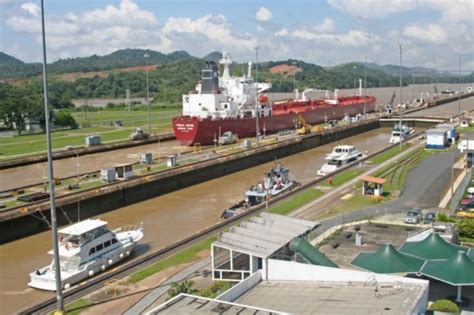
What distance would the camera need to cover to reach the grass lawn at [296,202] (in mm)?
29000

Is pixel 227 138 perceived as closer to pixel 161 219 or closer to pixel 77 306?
pixel 161 219

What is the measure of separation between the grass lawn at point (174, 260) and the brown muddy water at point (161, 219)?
3.25m

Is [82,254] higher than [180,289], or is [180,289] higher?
[180,289]

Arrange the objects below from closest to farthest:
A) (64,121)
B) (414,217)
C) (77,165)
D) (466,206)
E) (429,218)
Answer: (414,217) < (429,218) < (466,206) < (77,165) < (64,121)

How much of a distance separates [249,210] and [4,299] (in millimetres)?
12737

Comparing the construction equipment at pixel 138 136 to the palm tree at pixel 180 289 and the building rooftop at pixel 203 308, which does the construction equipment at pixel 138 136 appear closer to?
the palm tree at pixel 180 289

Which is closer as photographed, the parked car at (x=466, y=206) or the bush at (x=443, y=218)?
the bush at (x=443, y=218)

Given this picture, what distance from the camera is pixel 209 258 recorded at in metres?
21.1

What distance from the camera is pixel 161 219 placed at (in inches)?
1259

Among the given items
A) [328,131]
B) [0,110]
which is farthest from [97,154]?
[328,131]

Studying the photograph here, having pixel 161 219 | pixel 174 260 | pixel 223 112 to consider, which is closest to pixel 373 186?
pixel 161 219

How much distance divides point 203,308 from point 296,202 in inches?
751

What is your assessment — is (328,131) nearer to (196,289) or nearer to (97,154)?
(97,154)

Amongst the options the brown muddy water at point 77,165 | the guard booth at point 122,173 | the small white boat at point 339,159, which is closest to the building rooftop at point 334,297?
the guard booth at point 122,173
